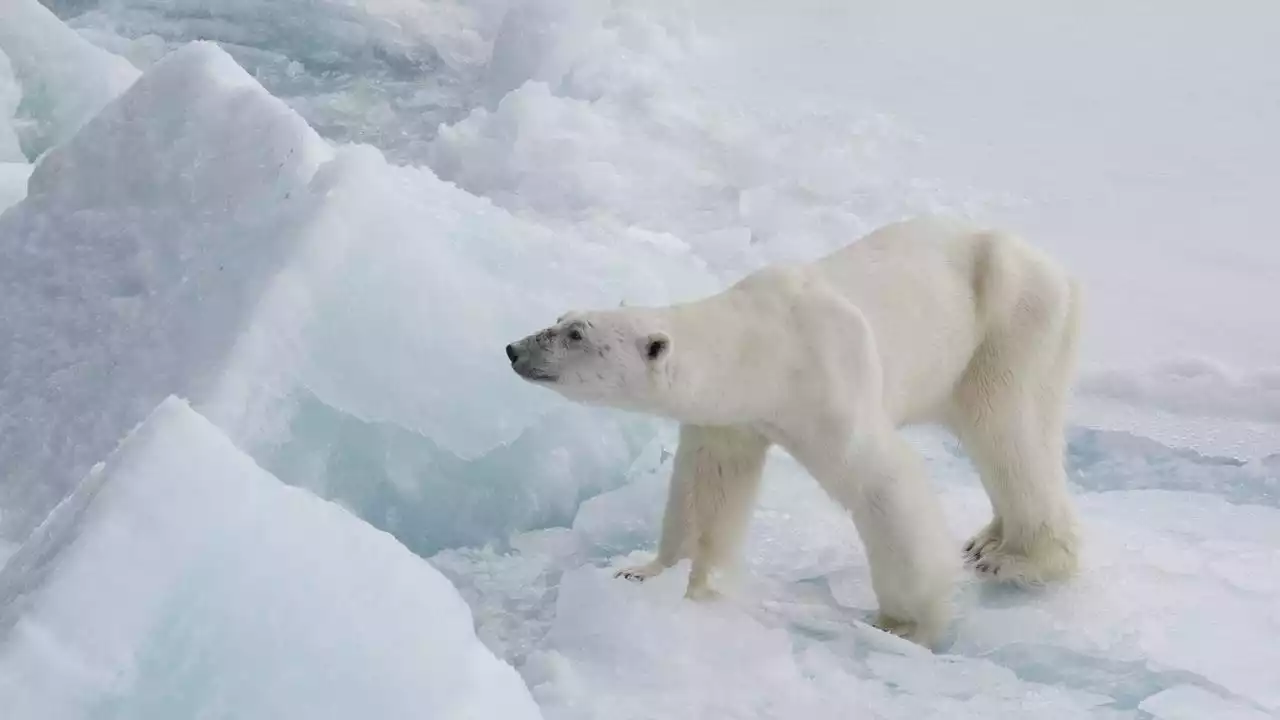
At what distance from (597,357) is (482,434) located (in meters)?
0.78

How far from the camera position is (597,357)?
2252 millimetres

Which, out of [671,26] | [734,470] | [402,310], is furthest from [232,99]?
[671,26]

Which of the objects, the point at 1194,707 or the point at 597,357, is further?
the point at 1194,707

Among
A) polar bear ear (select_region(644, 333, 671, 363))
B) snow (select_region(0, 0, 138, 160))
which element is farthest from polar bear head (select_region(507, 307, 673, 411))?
snow (select_region(0, 0, 138, 160))

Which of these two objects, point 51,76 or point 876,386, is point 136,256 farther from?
point 51,76

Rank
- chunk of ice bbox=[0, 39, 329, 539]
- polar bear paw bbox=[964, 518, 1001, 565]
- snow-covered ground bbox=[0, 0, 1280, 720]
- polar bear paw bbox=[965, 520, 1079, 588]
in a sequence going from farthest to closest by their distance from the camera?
polar bear paw bbox=[964, 518, 1001, 565]
polar bear paw bbox=[965, 520, 1079, 588]
chunk of ice bbox=[0, 39, 329, 539]
snow-covered ground bbox=[0, 0, 1280, 720]

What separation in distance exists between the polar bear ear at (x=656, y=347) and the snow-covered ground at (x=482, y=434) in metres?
0.58

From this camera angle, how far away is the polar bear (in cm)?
232

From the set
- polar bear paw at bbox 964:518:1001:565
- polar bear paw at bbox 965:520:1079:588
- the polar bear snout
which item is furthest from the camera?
polar bear paw at bbox 964:518:1001:565

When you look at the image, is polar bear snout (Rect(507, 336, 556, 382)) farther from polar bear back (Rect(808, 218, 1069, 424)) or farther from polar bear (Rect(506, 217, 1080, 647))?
polar bear back (Rect(808, 218, 1069, 424))

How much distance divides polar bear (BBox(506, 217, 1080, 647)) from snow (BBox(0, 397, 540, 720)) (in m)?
0.68

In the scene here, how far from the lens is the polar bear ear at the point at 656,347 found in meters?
2.25

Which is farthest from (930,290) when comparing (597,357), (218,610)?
(218,610)

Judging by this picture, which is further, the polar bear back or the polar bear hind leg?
the polar bear hind leg
